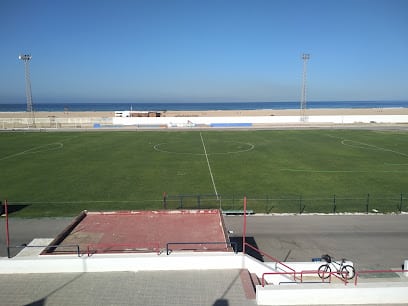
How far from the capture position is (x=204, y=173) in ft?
135

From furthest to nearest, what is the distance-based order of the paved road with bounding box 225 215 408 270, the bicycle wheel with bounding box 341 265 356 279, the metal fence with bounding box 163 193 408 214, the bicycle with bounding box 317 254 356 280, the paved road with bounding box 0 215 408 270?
the metal fence with bounding box 163 193 408 214 < the paved road with bounding box 0 215 408 270 < the paved road with bounding box 225 215 408 270 < the bicycle wheel with bounding box 341 265 356 279 < the bicycle with bounding box 317 254 356 280

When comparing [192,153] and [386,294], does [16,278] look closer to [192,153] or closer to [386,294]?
[386,294]

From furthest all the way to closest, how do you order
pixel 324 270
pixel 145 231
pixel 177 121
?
pixel 177 121, pixel 145 231, pixel 324 270

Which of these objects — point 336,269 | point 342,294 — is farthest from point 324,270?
point 342,294

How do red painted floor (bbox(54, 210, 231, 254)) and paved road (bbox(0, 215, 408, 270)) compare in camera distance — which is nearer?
red painted floor (bbox(54, 210, 231, 254))

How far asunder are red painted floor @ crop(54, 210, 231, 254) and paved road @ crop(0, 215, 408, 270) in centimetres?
557

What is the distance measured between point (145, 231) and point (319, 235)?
12761 millimetres

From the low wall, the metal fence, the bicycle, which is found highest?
the low wall

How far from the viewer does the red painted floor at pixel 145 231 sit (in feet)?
52.6

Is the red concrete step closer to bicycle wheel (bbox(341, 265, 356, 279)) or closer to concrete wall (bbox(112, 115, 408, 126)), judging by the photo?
bicycle wheel (bbox(341, 265, 356, 279))

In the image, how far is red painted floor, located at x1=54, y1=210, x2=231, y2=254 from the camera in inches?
631

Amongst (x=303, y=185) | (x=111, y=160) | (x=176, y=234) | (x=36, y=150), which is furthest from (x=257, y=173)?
(x=36, y=150)

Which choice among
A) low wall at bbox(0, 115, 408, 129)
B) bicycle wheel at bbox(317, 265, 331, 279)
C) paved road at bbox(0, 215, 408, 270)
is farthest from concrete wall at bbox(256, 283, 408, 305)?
low wall at bbox(0, 115, 408, 129)

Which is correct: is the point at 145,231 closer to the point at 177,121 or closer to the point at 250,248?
the point at 250,248
